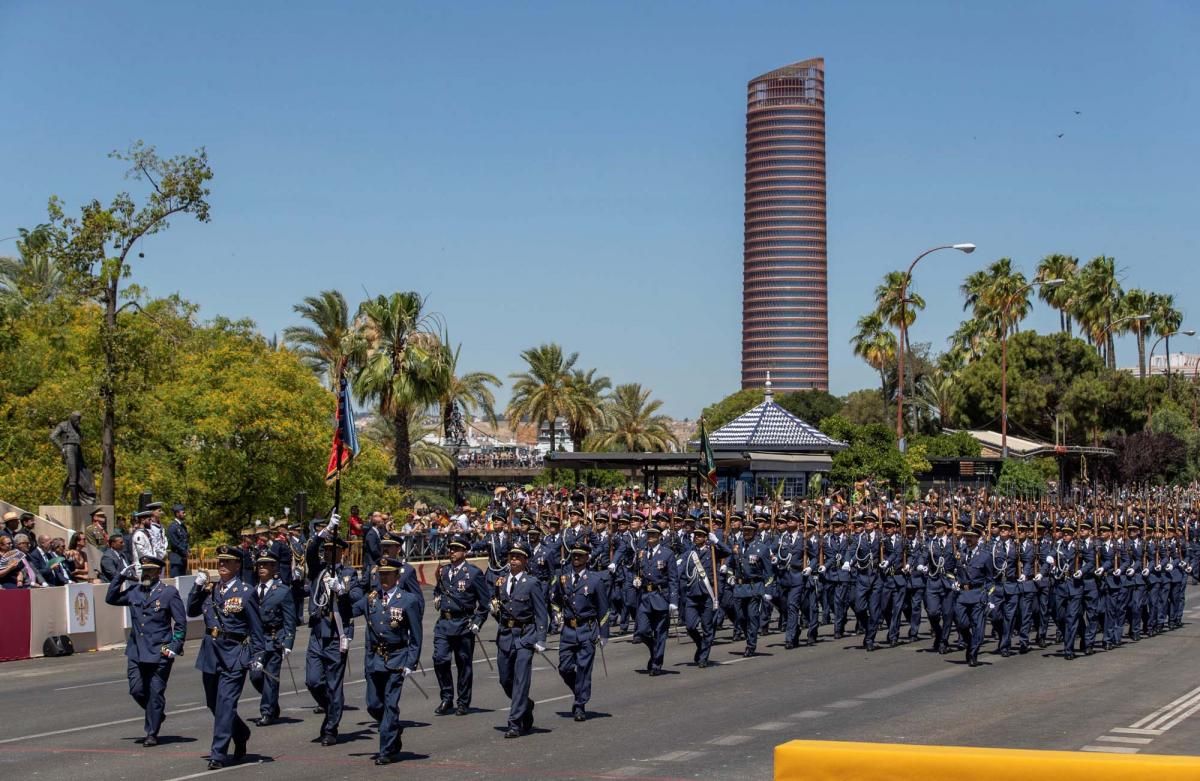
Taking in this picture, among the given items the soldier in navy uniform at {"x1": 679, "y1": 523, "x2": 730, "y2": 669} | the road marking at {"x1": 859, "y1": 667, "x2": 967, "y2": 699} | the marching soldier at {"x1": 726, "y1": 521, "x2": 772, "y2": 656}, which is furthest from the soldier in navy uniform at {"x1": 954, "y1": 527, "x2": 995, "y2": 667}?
the soldier in navy uniform at {"x1": 679, "y1": 523, "x2": 730, "y2": 669}

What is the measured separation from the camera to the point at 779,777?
297 inches

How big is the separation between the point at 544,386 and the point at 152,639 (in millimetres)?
58971

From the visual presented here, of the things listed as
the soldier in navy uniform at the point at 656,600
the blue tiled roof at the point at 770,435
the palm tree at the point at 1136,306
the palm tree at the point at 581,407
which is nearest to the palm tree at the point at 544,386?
the palm tree at the point at 581,407

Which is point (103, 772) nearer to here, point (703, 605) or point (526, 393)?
point (703, 605)

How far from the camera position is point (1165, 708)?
16828mm

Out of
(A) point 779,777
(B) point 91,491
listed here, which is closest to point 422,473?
(B) point 91,491

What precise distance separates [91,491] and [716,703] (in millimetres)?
18038

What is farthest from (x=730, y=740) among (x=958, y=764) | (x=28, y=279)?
(x=28, y=279)

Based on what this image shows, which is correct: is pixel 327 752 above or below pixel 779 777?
below

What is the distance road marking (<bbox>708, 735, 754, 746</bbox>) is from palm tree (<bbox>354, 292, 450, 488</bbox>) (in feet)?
115

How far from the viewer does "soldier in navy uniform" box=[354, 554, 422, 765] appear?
42.6 ft

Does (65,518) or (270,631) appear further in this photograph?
(65,518)

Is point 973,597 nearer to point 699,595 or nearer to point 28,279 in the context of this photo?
point 699,595

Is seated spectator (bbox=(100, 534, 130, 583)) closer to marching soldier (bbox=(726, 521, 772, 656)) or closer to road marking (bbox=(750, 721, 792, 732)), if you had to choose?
marching soldier (bbox=(726, 521, 772, 656))
